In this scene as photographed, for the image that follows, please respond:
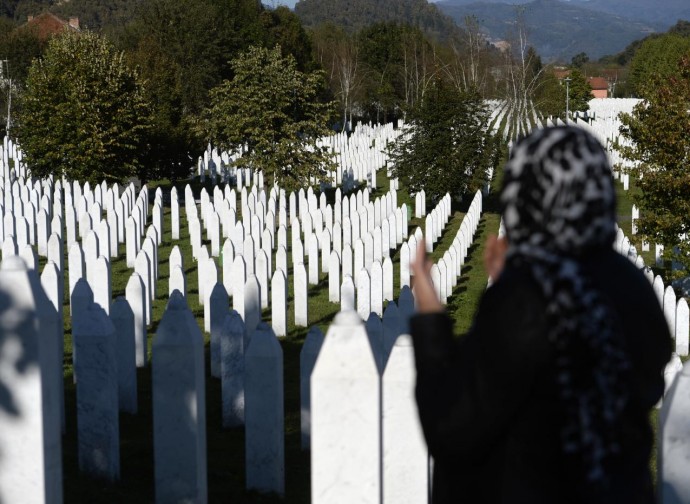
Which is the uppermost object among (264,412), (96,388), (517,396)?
(517,396)

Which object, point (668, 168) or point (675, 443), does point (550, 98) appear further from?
point (675, 443)

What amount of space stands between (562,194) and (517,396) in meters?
0.46

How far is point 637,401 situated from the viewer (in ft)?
8.27

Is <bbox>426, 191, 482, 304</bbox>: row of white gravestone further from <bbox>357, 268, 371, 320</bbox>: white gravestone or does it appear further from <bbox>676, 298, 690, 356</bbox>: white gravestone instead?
<bbox>676, 298, 690, 356</bbox>: white gravestone

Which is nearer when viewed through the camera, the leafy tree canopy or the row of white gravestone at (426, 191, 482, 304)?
the row of white gravestone at (426, 191, 482, 304)

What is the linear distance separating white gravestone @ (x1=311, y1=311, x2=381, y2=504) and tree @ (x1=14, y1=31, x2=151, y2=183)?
80.6 feet

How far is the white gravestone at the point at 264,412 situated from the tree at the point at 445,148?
906 inches

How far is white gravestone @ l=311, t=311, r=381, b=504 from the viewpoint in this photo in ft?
11.1

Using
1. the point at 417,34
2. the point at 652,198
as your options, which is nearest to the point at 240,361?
the point at 652,198

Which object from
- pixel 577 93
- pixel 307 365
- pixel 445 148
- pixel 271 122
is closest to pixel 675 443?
pixel 307 365

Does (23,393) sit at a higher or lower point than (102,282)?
higher

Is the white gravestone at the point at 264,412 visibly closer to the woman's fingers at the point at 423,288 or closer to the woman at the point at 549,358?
the woman's fingers at the point at 423,288

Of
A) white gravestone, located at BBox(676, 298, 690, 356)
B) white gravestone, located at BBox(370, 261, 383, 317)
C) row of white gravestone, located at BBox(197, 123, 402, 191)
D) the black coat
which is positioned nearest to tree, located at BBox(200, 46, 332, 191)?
row of white gravestone, located at BBox(197, 123, 402, 191)

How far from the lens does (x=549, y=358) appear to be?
7.65ft
